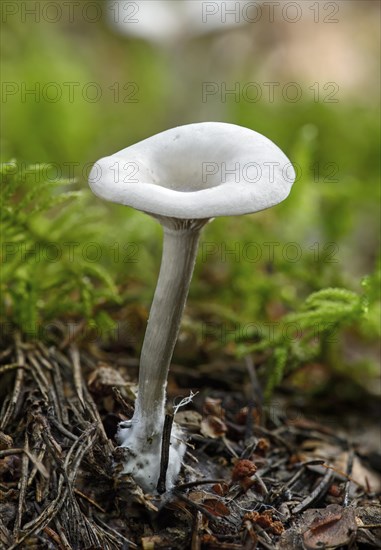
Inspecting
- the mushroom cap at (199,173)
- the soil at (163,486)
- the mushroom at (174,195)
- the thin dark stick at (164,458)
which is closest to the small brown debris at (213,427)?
the soil at (163,486)

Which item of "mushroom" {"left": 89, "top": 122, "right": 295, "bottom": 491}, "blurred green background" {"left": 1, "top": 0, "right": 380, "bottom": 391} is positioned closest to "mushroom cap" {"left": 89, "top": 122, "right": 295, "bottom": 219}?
"mushroom" {"left": 89, "top": 122, "right": 295, "bottom": 491}

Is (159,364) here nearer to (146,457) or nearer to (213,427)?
(146,457)

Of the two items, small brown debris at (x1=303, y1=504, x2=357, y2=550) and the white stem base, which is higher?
the white stem base

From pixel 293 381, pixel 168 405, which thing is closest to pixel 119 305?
pixel 168 405

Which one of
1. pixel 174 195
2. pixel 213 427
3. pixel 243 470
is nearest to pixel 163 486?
pixel 243 470

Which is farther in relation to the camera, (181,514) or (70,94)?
(70,94)

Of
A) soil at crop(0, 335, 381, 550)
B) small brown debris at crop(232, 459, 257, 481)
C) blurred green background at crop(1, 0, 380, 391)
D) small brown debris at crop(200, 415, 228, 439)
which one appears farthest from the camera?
blurred green background at crop(1, 0, 380, 391)

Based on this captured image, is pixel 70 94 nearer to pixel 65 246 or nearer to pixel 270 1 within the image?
pixel 65 246

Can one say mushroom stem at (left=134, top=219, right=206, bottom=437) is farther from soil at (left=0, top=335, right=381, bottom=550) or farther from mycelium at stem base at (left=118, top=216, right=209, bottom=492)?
soil at (left=0, top=335, right=381, bottom=550)
